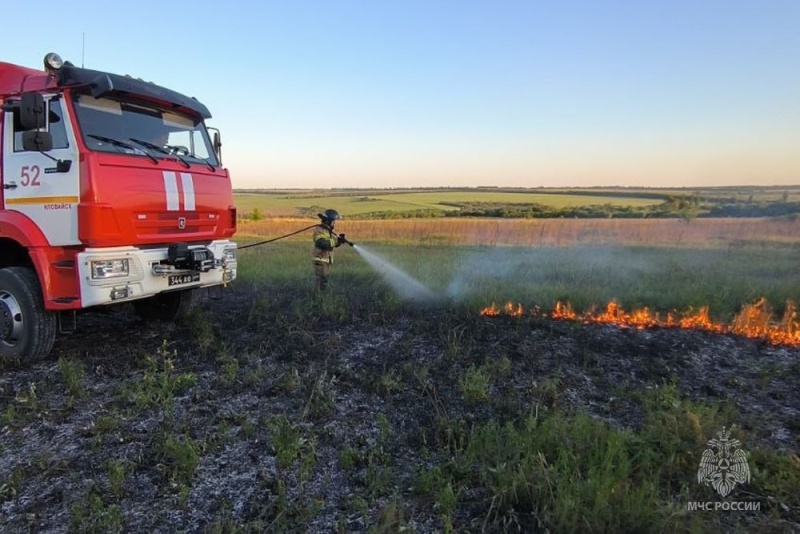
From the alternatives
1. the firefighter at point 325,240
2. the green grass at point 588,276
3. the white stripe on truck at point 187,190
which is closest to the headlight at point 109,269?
the white stripe on truck at point 187,190

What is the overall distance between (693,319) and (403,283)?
16.1 feet

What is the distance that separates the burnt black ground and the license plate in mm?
821

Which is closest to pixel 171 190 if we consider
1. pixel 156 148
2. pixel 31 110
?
pixel 156 148

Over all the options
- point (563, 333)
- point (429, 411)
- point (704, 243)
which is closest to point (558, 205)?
point (704, 243)

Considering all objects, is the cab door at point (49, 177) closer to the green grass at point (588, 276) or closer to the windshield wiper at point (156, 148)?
the windshield wiper at point (156, 148)

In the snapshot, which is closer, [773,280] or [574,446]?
[574,446]

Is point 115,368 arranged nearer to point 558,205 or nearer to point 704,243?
point 704,243

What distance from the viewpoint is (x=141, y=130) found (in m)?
5.89

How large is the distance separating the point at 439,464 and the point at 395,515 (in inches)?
27.3

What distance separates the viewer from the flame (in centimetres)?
623

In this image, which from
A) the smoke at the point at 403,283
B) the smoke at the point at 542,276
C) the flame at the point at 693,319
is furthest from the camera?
the smoke at the point at 403,283

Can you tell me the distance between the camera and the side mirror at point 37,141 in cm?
493

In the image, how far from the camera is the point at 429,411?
14.8 feet

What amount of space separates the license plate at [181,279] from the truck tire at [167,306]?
4.69ft
